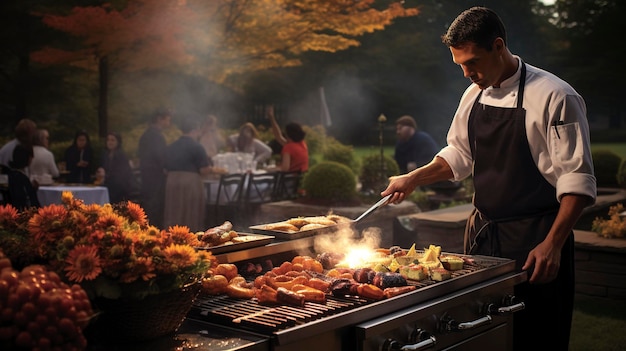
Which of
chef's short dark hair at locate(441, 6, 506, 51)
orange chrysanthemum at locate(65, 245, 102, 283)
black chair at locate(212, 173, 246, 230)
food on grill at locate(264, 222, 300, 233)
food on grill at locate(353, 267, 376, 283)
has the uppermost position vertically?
chef's short dark hair at locate(441, 6, 506, 51)

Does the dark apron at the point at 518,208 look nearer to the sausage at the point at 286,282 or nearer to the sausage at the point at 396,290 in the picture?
the sausage at the point at 396,290

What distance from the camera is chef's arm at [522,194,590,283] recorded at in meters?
3.18

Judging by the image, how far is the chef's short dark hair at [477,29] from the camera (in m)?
3.29

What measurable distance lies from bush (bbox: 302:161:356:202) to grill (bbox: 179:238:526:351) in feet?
19.5

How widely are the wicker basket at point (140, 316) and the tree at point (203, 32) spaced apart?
13657 mm

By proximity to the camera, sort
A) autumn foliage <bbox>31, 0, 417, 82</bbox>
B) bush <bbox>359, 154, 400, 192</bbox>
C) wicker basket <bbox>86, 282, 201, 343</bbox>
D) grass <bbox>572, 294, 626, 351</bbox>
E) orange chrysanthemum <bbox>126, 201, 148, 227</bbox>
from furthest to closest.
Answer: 1. autumn foliage <bbox>31, 0, 417, 82</bbox>
2. bush <bbox>359, 154, 400, 192</bbox>
3. grass <bbox>572, 294, 626, 351</bbox>
4. orange chrysanthemum <bbox>126, 201, 148, 227</bbox>
5. wicker basket <bbox>86, 282, 201, 343</bbox>

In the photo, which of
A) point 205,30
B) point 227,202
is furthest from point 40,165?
point 205,30

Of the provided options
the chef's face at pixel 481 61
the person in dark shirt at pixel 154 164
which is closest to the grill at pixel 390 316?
the chef's face at pixel 481 61

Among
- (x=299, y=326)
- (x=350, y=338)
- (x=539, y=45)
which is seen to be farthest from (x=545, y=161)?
(x=539, y=45)

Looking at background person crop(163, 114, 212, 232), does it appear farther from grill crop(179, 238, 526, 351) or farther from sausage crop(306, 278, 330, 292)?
sausage crop(306, 278, 330, 292)

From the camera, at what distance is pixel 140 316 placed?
2125 millimetres

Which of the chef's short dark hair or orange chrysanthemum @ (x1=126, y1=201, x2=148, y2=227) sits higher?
the chef's short dark hair

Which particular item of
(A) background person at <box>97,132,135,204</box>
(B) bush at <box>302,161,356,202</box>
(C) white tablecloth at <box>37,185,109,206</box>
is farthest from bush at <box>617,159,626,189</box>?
(C) white tablecloth at <box>37,185,109,206</box>

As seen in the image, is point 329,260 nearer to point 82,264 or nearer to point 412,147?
point 82,264
